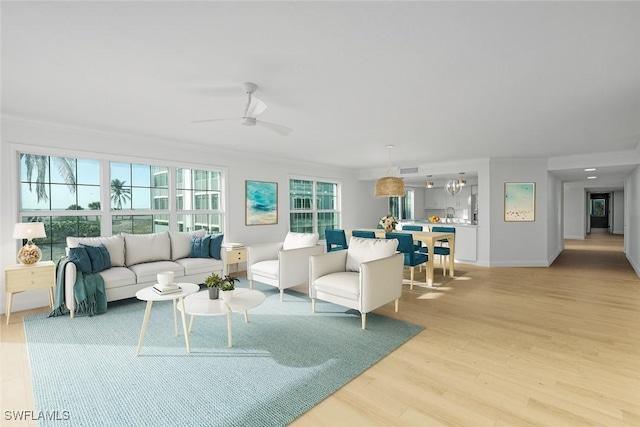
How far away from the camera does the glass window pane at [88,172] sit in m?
4.57

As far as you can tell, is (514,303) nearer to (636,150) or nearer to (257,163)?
(636,150)

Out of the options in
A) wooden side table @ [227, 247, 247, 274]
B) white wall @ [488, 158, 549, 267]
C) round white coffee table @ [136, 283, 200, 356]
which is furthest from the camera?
white wall @ [488, 158, 549, 267]

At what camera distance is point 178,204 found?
5.64m

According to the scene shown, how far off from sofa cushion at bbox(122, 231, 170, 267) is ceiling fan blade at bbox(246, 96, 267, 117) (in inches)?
109

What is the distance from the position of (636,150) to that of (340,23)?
6.84 m

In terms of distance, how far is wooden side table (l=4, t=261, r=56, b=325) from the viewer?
367 cm

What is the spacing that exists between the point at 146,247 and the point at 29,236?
130 centimetres

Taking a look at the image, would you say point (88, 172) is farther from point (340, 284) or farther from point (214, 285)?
point (340, 284)

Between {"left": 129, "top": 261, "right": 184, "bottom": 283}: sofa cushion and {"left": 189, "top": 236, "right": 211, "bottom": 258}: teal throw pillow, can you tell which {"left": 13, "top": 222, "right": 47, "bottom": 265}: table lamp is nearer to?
{"left": 129, "top": 261, "right": 184, "bottom": 283}: sofa cushion

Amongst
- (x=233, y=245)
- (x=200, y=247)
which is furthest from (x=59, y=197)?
(x=233, y=245)

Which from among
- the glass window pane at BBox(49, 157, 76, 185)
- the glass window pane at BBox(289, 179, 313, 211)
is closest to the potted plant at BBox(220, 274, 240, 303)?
the glass window pane at BBox(49, 157, 76, 185)

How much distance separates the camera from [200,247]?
5164 mm

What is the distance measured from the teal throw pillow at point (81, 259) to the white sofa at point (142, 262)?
6 centimetres

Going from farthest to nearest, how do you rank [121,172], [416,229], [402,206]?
[402,206] → [416,229] → [121,172]
